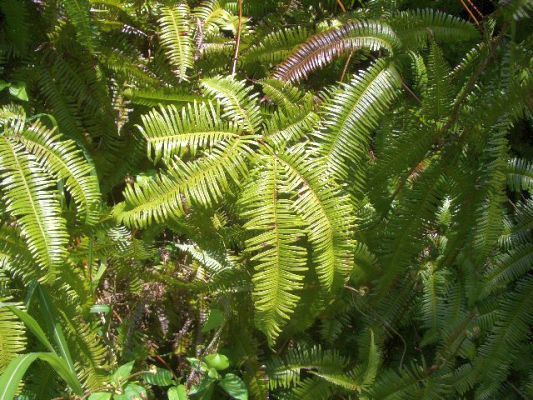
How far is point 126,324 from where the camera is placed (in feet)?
7.86

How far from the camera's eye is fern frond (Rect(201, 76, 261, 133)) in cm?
198

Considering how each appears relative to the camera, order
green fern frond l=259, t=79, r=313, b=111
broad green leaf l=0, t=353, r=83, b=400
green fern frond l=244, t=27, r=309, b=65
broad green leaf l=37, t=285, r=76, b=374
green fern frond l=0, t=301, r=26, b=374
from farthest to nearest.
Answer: green fern frond l=244, t=27, r=309, b=65 → green fern frond l=259, t=79, r=313, b=111 → broad green leaf l=37, t=285, r=76, b=374 → green fern frond l=0, t=301, r=26, b=374 → broad green leaf l=0, t=353, r=83, b=400

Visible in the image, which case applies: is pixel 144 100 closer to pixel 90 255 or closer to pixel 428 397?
pixel 90 255

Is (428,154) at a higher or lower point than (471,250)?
higher

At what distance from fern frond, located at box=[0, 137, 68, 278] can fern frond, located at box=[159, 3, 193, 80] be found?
27.7 inches

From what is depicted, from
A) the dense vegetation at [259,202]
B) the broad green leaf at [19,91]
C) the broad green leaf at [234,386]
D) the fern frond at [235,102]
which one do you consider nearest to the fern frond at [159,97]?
the dense vegetation at [259,202]

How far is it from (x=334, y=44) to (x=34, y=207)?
129 cm

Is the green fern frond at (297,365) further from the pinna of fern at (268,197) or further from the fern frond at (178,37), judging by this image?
the fern frond at (178,37)

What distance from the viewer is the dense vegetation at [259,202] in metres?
1.87

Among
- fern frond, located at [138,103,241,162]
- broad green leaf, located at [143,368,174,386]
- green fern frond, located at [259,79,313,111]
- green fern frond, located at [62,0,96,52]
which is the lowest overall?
broad green leaf, located at [143,368,174,386]

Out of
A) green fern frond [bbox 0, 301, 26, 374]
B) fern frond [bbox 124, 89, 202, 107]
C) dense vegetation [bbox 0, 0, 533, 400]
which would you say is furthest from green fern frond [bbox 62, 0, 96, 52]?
green fern frond [bbox 0, 301, 26, 374]

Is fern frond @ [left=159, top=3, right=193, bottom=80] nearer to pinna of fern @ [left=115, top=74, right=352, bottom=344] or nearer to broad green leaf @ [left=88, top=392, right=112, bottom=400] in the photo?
pinna of fern @ [left=115, top=74, right=352, bottom=344]

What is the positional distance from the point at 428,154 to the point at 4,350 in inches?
71.6

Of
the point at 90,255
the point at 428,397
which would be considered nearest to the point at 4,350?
the point at 90,255
